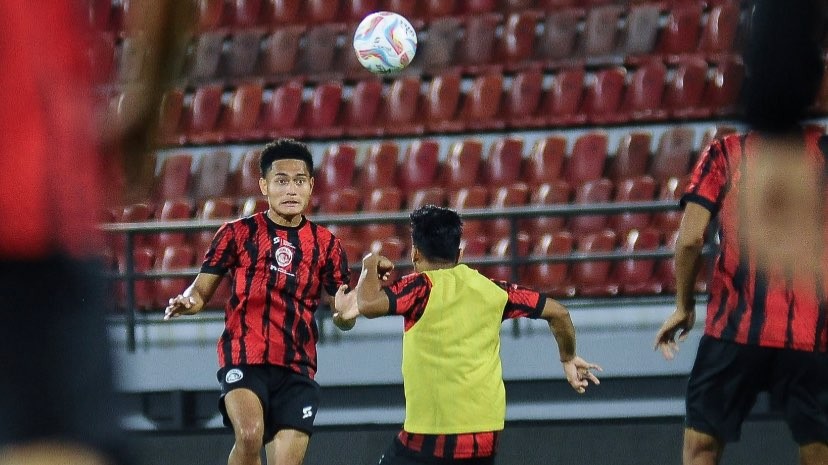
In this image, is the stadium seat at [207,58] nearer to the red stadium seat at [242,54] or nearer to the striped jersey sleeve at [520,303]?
the red stadium seat at [242,54]

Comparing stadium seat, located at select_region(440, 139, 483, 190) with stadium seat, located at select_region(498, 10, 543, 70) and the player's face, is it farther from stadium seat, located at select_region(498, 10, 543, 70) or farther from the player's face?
the player's face

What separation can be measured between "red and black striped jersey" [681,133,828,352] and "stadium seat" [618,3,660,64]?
776cm

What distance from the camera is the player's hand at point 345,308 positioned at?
5.79 metres

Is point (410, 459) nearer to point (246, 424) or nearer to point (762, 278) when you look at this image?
point (246, 424)

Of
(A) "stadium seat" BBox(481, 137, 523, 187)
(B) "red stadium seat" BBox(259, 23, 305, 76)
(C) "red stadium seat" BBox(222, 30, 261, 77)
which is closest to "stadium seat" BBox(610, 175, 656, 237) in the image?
(A) "stadium seat" BBox(481, 137, 523, 187)

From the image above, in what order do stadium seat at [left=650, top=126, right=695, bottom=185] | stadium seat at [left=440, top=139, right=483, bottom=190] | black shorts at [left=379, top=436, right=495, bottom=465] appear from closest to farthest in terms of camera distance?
black shorts at [left=379, top=436, right=495, bottom=465] → stadium seat at [left=650, top=126, right=695, bottom=185] → stadium seat at [left=440, top=139, right=483, bottom=190]

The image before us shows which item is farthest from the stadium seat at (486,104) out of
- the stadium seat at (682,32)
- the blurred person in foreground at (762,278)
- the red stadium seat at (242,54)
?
the blurred person in foreground at (762,278)

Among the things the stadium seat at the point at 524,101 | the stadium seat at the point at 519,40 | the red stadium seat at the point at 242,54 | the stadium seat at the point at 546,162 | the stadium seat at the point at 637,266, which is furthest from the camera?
the red stadium seat at the point at 242,54

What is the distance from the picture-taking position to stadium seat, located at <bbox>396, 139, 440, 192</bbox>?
38.4ft

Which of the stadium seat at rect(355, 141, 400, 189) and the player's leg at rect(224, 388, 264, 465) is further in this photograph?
the stadium seat at rect(355, 141, 400, 189)

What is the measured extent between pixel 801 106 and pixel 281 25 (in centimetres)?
998

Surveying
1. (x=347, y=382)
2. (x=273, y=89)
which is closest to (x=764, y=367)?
(x=347, y=382)

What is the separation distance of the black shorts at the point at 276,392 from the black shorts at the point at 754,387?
2004 mm

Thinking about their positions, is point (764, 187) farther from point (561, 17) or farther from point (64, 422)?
point (561, 17)
